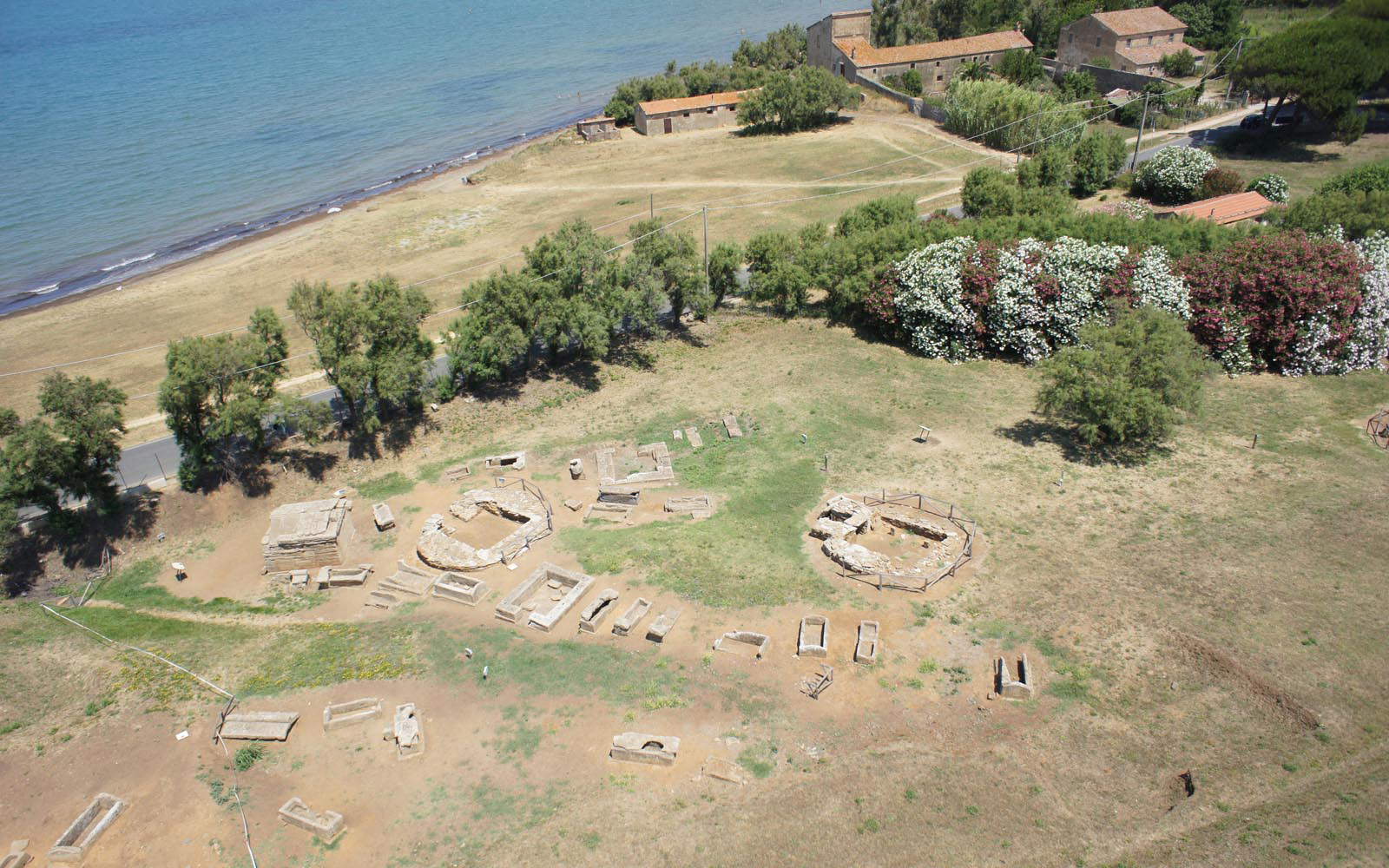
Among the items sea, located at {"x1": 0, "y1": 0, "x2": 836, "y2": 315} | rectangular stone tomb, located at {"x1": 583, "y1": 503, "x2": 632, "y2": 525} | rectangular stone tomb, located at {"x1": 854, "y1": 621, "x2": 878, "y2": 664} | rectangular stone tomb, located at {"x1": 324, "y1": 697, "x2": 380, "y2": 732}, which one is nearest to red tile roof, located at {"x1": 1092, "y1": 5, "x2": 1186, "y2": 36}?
sea, located at {"x1": 0, "y1": 0, "x2": 836, "y2": 315}

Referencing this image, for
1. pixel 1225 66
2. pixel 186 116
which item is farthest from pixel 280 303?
pixel 1225 66

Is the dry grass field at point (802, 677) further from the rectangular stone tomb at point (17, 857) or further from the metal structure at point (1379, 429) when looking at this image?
the metal structure at point (1379, 429)

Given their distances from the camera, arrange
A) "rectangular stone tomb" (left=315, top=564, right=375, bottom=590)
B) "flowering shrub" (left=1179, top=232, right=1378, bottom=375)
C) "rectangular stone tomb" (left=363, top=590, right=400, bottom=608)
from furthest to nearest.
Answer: "flowering shrub" (left=1179, top=232, right=1378, bottom=375) < "rectangular stone tomb" (left=315, top=564, right=375, bottom=590) < "rectangular stone tomb" (left=363, top=590, right=400, bottom=608)

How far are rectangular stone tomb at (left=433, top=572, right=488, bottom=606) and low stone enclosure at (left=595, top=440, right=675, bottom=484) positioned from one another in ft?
25.2

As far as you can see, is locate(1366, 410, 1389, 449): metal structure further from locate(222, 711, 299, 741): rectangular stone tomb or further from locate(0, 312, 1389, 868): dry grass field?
locate(222, 711, 299, 741): rectangular stone tomb

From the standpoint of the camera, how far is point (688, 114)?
98.5 meters

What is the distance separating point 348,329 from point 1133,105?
3185 inches

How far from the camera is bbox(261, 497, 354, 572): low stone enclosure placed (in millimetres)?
31656

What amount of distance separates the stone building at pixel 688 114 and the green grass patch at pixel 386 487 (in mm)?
72103

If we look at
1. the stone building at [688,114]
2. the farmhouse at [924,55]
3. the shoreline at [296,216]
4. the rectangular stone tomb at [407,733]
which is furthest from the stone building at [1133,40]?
the rectangular stone tomb at [407,733]

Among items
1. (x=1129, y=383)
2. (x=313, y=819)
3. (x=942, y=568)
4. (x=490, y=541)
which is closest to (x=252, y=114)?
(x=490, y=541)

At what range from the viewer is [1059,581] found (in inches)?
1107

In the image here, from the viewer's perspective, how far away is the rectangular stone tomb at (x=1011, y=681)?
23766 millimetres

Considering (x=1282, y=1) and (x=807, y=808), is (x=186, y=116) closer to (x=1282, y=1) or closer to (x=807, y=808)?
(x=807, y=808)
